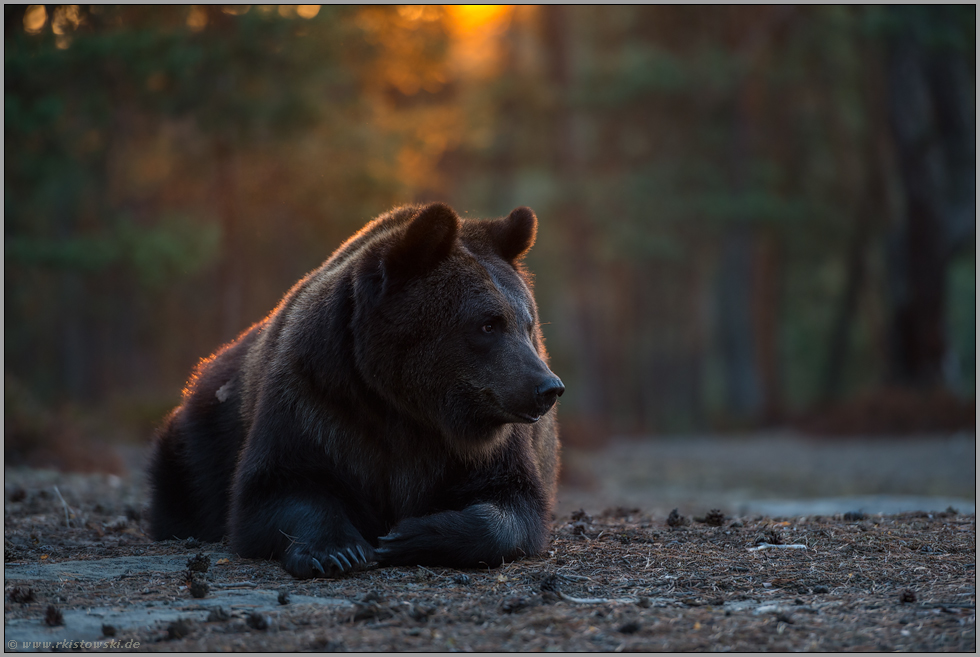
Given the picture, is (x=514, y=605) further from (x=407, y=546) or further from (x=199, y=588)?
(x=199, y=588)

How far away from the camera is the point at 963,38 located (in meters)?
19.9

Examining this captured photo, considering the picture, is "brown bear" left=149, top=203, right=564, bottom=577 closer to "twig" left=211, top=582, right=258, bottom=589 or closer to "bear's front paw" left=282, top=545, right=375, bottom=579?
"bear's front paw" left=282, top=545, right=375, bottom=579

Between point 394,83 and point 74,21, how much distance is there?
398 inches

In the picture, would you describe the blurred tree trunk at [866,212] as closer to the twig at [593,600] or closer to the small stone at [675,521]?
the small stone at [675,521]

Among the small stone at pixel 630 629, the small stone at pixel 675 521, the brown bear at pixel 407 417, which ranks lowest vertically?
the small stone at pixel 675 521

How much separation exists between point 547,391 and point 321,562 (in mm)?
1400

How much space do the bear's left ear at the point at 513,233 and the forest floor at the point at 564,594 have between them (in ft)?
5.95

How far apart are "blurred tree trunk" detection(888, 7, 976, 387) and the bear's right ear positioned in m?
18.3

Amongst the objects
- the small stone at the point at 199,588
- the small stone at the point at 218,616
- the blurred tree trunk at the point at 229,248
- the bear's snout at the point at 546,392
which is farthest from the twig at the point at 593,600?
the blurred tree trunk at the point at 229,248

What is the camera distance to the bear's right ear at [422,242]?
16.1 feet

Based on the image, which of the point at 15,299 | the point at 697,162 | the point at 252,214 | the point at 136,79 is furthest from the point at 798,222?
the point at 15,299

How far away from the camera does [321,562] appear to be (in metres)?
4.51

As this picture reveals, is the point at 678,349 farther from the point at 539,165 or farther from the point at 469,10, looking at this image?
the point at 469,10

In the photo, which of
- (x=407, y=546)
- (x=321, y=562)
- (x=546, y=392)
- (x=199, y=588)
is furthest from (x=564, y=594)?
(x=199, y=588)
